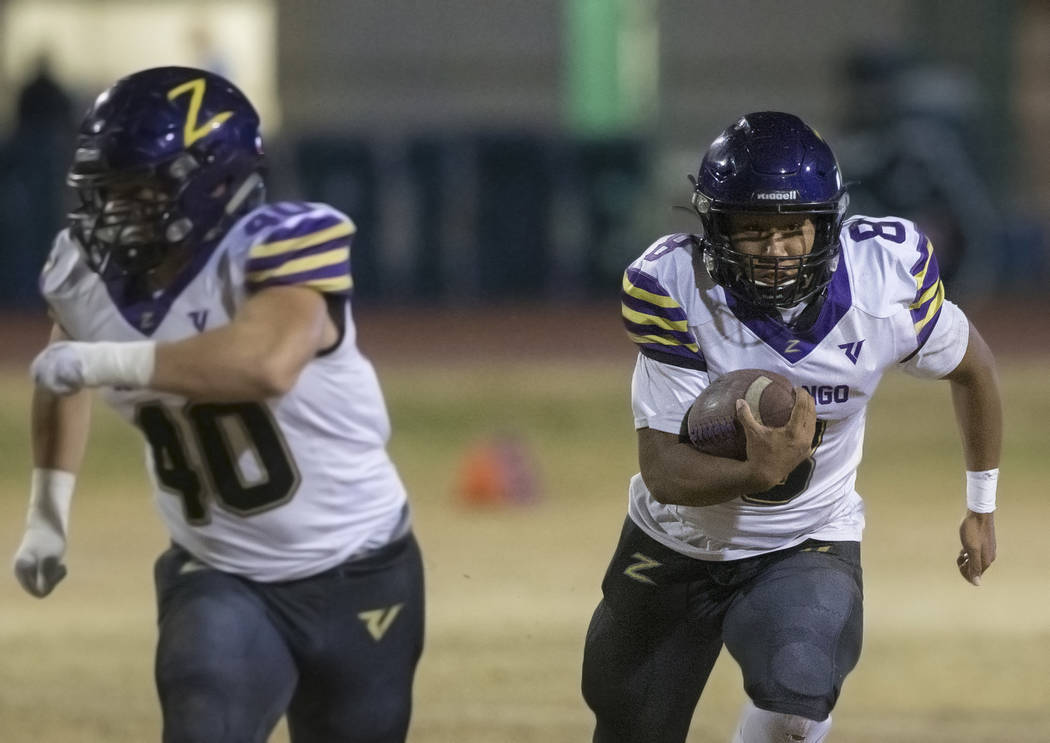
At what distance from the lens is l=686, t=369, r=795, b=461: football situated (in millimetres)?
3705

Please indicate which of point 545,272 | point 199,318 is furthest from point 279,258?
point 545,272

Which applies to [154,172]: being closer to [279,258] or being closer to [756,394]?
[279,258]

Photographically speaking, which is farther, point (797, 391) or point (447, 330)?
point (447, 330)

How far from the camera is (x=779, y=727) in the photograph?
3746mm

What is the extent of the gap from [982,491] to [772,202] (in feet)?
3.51

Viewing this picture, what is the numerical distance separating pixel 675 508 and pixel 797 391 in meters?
0.57

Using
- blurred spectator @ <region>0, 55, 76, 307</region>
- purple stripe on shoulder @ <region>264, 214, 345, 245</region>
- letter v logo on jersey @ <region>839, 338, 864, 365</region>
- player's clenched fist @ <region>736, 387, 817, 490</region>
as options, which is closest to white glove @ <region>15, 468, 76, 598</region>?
purple stripe on shoulder @ <region>264, 214, 345, 245</region>

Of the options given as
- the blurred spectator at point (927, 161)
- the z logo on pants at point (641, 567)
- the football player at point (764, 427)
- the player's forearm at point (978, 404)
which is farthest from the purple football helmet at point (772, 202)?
the blurred spectator at point (927, 161)

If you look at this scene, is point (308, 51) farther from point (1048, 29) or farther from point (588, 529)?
point (588, 529)

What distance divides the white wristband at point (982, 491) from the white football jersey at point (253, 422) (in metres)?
1.66

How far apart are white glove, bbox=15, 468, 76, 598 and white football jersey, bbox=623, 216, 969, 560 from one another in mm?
1463

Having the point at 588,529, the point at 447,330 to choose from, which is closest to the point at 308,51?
the point at 447,330

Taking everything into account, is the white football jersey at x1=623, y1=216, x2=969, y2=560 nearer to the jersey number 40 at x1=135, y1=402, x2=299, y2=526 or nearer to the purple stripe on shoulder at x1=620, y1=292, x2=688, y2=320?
the purple stripe on shoulder at x1=620, y1=292, x2=688, y2=320

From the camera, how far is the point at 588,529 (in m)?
9.37
